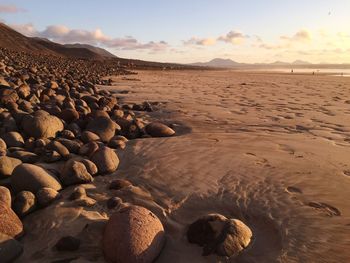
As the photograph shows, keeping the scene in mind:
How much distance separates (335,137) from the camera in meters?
5.50

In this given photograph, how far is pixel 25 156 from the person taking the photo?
401cm

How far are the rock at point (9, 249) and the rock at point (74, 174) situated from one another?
1022mm

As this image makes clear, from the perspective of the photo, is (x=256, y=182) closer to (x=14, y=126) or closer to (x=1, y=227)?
(x=1, y=227)

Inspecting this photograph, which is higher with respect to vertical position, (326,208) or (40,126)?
(40,126)

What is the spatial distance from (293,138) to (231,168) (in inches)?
66.8

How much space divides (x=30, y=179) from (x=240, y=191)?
1.92m

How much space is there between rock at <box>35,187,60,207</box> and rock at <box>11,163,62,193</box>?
99 millimetres

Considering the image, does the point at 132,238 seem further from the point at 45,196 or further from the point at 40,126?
the point at 40,126

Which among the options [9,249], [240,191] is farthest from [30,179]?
[240,191]

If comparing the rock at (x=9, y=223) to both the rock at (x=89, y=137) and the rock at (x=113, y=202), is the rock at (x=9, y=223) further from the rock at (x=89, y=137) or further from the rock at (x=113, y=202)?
the rock at (x=89, y=137)

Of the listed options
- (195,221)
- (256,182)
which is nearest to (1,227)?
(195,221)

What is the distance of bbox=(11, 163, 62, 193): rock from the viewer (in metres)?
3.23

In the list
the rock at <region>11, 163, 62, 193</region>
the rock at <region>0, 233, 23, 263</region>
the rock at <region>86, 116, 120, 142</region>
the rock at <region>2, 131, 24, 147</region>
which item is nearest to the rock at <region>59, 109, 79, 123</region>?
the rock at <region>86, 116, 120, 142</region>

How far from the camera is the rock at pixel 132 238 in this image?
2400mm
